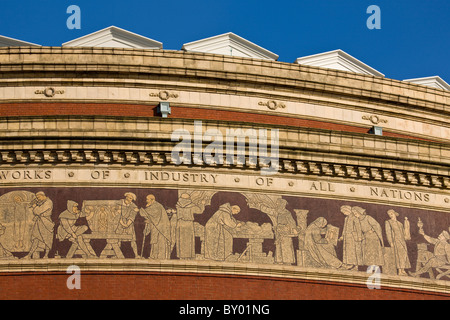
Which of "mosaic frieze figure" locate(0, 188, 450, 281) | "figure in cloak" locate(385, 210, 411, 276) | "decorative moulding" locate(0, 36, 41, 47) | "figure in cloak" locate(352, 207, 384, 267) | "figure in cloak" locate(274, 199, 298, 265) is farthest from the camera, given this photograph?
"decorative moulding" locate(0, 36, 41, 47)

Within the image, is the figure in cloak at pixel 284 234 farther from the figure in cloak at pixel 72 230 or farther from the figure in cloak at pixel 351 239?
the figure in cloak at pixel 72 230

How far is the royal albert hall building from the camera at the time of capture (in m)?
23.1

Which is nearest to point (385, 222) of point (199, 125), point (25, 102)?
point (199, 125)

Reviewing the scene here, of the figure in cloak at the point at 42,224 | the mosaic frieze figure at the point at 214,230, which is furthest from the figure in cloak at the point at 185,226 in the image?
the figure in cloak at the point at 42,224

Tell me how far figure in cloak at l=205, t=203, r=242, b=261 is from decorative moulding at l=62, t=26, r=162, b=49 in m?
8.85

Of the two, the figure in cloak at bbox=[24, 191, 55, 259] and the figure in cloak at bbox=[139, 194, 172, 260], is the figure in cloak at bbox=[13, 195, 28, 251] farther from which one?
the figure in cloak at bbox=[139, 194, 172, 260]

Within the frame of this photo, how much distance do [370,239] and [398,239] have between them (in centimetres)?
79

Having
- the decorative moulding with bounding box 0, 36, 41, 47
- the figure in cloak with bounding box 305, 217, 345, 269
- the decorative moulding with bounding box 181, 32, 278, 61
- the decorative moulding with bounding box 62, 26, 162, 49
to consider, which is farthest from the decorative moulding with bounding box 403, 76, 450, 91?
the decorative moulding with bounding box 0, 36, 41, 47

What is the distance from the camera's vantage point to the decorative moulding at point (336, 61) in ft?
106

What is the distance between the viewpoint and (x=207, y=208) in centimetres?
2406

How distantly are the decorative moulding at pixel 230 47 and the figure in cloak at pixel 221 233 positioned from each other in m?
8.51

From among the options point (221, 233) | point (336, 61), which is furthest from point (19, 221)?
point (336, 61)
